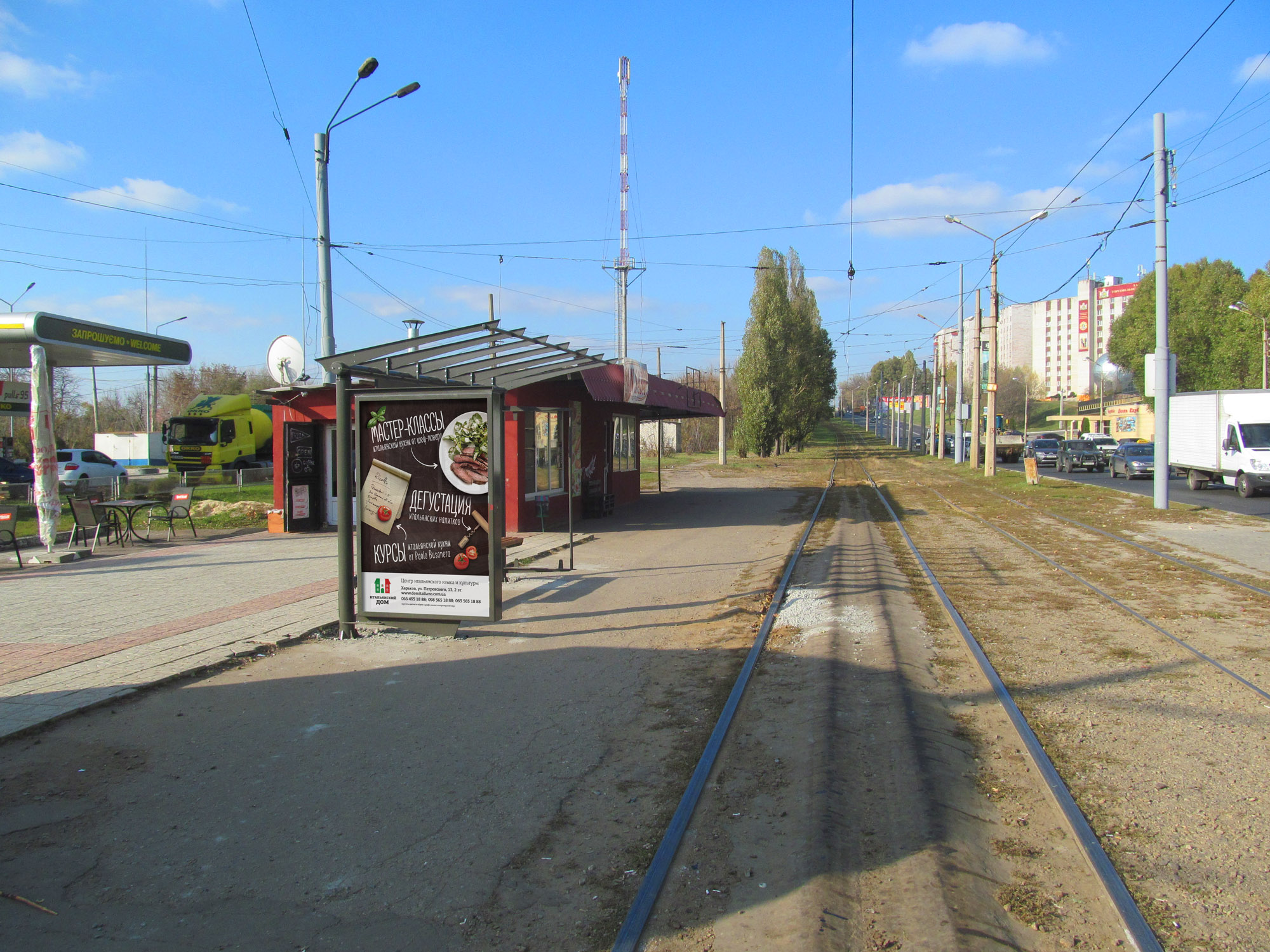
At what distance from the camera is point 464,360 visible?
973 centimetres

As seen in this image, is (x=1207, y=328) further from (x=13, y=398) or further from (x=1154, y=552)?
(x=13, y=398)

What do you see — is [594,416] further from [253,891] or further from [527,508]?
[253,891]

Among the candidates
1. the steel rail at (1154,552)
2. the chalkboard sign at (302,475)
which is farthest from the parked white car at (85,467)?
the steel rail at (1154,552)

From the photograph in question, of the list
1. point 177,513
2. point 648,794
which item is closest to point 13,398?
point 177,513

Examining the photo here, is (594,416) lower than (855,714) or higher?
higher

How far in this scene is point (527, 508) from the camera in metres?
16.0

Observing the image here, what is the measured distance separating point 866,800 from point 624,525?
530 inches

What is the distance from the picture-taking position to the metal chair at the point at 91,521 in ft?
44.9

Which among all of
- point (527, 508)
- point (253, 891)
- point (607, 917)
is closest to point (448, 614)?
point (253, 891)

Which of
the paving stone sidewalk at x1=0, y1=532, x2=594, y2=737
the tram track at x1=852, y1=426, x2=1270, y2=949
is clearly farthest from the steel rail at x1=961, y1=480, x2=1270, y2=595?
the paving stone sidewalk at x1=0, y1=532, x2=594, y2=737

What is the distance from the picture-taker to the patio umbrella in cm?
1270

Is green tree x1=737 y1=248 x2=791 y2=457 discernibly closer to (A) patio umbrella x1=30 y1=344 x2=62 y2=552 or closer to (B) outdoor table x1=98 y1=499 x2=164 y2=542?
(B) outdoor table x1=98 y1=499 x2=164 y2=542

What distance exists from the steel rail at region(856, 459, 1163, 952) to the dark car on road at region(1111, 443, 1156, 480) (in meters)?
29.3

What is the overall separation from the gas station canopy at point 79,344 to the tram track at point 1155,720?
14.1 metres
